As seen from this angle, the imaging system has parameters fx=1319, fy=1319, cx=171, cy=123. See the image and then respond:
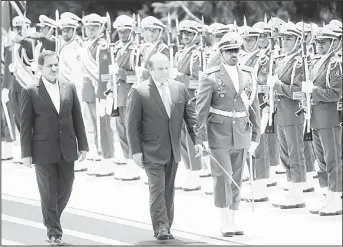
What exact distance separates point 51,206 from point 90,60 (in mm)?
4622

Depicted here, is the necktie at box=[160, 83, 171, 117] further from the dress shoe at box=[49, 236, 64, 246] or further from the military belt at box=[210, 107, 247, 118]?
the dress shoe at box=[49, 236, 64, 246]

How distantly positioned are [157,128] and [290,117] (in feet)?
6.72

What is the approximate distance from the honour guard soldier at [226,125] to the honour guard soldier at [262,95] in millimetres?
1875

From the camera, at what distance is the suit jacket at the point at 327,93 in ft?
41.2

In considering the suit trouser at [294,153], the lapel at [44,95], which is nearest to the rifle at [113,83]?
the suit trouser at [294,153]

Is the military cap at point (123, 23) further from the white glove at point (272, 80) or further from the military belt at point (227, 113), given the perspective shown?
the military belt at point (227, 113)

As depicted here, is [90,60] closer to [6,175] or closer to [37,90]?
Result: [6,175]

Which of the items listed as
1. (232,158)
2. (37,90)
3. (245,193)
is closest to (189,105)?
(232,158)

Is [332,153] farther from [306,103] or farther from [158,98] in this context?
[158,98]

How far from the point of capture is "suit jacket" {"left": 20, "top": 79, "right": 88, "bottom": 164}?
1156cm

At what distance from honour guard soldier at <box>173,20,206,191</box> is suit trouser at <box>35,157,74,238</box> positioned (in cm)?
311

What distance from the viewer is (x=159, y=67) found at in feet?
38.5

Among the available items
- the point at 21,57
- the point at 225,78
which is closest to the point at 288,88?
the point at 225,78

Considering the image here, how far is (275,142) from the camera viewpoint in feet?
47.9
